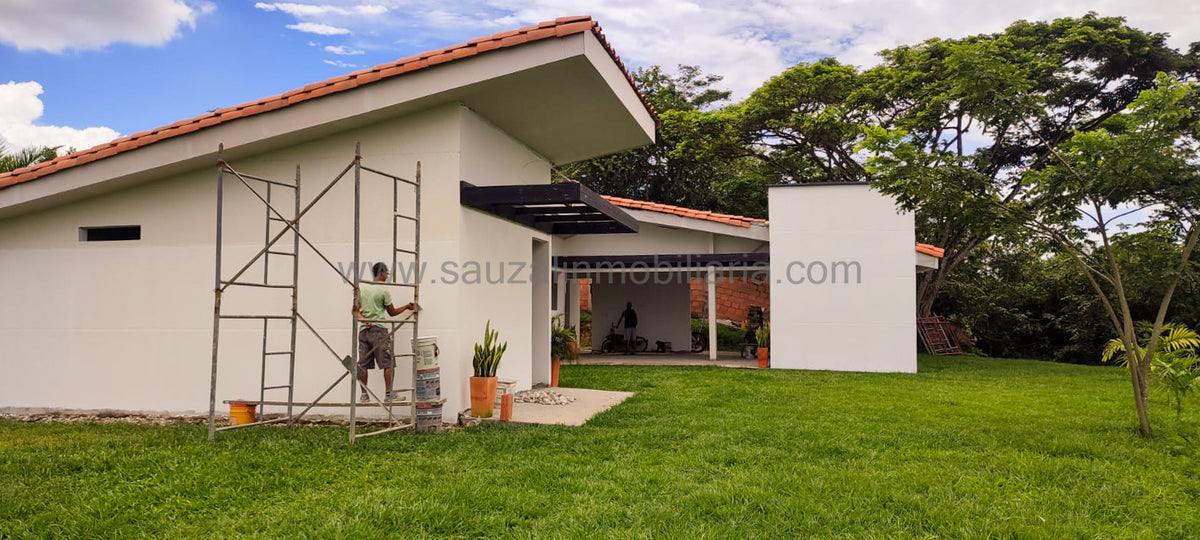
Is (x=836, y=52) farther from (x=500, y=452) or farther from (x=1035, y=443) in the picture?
(x=500, y=452)

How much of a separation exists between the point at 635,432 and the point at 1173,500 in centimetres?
399

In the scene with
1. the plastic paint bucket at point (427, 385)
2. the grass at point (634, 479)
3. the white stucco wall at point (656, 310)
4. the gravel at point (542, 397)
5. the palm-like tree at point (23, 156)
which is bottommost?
the grass at point (634, 479)

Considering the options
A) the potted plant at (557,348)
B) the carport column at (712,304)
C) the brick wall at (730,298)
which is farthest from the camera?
the brick wall at (730,298)

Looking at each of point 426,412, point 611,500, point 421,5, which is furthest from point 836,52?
point 611,500

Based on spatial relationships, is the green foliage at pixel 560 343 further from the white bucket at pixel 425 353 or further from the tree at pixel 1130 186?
the tree at pixel 1130 186

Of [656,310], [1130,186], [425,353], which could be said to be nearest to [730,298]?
[656,310]

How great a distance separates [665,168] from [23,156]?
17.2 meters

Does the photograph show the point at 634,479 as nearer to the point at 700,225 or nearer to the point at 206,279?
the point at 206,279

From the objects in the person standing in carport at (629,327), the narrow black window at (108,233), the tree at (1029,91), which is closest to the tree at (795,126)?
the tree at (1029,91)

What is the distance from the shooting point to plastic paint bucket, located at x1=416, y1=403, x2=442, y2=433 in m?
6.98

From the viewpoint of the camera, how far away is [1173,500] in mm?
4816

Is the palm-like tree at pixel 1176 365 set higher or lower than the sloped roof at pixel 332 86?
lower

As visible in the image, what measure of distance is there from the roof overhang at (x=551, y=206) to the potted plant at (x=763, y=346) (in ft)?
17.4

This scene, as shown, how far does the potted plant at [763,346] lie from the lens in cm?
1479
